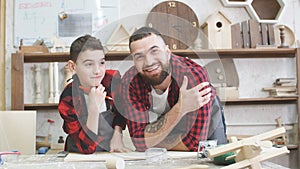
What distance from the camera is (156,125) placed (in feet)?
4.33

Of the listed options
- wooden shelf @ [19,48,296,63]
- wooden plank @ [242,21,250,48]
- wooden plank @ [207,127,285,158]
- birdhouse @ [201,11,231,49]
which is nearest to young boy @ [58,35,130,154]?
wooden plank @ [207,127,285,158]

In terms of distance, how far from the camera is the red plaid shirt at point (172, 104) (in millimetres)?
1324

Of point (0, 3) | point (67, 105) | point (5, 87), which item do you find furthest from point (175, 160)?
point (0, 3)

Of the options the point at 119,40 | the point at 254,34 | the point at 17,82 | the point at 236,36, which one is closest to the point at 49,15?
the point at 17,82

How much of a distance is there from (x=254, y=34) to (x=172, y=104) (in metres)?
1.44

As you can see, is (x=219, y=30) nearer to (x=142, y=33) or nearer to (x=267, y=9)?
(x=267, y=9)

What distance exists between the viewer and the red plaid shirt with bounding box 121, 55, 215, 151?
52.1 inches

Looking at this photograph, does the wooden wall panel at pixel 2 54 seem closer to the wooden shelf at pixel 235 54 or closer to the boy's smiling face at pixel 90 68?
the wooden shelf at pixel 235 54

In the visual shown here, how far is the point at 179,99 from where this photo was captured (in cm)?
130

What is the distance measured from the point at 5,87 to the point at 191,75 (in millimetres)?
1684

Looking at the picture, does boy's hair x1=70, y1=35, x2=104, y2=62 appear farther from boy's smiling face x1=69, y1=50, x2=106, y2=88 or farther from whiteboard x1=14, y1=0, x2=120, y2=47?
whiteboard x1=14, y1=0, x2=120, y2=47

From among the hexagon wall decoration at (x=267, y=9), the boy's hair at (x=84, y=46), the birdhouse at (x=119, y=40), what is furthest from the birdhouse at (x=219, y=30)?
the boy's hair at (x=84, y=46)

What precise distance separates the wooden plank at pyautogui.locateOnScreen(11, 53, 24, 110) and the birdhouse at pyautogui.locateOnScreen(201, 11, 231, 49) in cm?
119

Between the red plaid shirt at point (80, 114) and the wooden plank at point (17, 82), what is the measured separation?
100 centimetres
